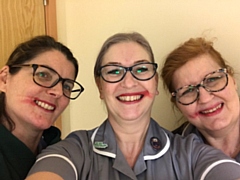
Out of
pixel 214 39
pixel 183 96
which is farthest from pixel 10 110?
pixel 214 39

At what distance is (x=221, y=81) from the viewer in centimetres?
164

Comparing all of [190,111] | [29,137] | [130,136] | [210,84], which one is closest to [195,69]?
[210,84]

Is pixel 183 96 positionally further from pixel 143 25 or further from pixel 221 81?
pixel 143 25

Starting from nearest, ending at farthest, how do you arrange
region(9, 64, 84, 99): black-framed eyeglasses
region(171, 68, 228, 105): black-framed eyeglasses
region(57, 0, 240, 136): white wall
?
region(9, 64, 84, 99): black-framed eyeglasses, region(171, 68, 228, 105): black-framed eyeglasses, region(57, 0, 240, 136): white wall

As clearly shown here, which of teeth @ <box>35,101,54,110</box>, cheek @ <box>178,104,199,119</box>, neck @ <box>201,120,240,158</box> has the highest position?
teeth @ <box>35,101,54,110</box>

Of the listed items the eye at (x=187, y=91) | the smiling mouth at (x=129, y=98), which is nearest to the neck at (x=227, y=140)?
the eye at (x=187, y=91)

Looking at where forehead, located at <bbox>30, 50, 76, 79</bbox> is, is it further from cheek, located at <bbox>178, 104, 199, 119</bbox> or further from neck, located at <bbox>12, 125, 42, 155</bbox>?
cheek, located at <bbox>178, 104, 199, 119</bbox>

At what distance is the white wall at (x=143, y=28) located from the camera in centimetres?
204

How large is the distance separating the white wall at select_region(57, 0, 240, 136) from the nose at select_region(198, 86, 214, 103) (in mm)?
486

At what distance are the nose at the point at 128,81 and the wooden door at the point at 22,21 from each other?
960 millimetres

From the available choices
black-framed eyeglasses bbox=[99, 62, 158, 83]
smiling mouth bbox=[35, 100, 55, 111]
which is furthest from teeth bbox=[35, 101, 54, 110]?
black-framed eyeglasses bbox=[99, 62, 158, 83]

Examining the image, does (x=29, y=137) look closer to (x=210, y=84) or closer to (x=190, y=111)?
(x=190, y=111)

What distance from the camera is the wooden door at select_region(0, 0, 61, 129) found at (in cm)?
210

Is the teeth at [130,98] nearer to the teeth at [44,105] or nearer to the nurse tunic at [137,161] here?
the nurse tunic at [137,161]
